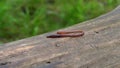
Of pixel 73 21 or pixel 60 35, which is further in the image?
pixel 73 21

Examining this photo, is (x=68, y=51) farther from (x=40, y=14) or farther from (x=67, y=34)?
(x=40, y=14)

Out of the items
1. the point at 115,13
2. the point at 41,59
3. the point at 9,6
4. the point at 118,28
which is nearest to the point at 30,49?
the point at 41,59

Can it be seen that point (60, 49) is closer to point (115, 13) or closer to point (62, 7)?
point (115, 13)

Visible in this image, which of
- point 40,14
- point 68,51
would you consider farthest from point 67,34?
point 40,14

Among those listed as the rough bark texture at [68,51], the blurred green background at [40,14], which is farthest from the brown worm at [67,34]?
the blurred green background at [40,14]

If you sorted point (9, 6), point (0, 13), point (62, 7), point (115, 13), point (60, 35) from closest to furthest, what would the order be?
point (60, 35), point (115, 13), point (0, 13), point (9, 6), point (62, 7)

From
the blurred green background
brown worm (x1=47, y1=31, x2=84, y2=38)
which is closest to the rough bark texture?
brown worm (x1=47, y1=31, x2=84, y2=38)

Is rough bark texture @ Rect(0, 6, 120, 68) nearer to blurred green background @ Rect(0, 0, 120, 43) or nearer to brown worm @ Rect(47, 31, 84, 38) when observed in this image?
brown worm @ Rect(47, 31, 84, 38)

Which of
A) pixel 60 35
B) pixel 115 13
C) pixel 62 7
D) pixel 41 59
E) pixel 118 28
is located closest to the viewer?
pixel 41 59
